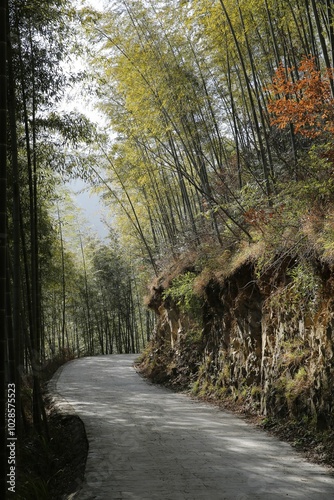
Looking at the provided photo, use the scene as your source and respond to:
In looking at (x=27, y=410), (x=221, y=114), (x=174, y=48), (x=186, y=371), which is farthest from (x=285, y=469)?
(x=221, y=114)

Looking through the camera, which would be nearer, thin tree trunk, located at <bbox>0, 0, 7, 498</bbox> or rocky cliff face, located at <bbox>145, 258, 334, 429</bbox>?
thin tree trunk, located at <bbox>0, 0, 7, 498</bbox>

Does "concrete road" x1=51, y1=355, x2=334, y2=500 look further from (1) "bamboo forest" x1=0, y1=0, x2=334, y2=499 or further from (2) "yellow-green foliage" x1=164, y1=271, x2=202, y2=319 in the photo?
(2) "yellow-green foliage" x1=164, y1=271, x2=202, y2=319

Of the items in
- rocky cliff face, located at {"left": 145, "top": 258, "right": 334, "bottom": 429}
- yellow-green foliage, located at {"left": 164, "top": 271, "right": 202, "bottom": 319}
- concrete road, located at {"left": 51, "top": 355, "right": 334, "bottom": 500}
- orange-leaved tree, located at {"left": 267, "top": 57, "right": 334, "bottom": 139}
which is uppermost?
orange-leaved tree, located at {"left": 267, "top": 57, "right": 334, "bottom": 139}

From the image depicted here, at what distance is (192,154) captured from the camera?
27.4ft

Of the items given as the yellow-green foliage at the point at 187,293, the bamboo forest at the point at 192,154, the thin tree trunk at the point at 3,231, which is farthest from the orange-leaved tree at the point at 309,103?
the yellow-green foliage at the point at 187,293

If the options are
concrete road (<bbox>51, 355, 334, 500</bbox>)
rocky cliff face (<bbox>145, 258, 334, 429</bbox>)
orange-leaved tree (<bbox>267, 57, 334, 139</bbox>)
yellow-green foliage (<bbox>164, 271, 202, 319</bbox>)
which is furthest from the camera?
yellow-green foliage (<bbox>164, 271, 202, 319</bbox>)

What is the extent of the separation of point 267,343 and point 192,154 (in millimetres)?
3831

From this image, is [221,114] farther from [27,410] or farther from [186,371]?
[27,410]

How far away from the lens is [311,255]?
4.91m

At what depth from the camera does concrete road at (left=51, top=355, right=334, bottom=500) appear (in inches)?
136

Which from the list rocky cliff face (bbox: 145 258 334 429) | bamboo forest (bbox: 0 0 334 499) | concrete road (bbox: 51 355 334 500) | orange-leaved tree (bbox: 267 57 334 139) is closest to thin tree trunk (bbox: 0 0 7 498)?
bamboo forest (bbox: 0 0 334 499)

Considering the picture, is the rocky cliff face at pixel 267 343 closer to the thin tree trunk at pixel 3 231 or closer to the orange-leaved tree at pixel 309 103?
the orange-leaved tree at pixel 309 103

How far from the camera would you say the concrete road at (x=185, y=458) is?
345 centimetres

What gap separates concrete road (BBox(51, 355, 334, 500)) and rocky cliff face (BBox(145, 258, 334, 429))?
459mm
